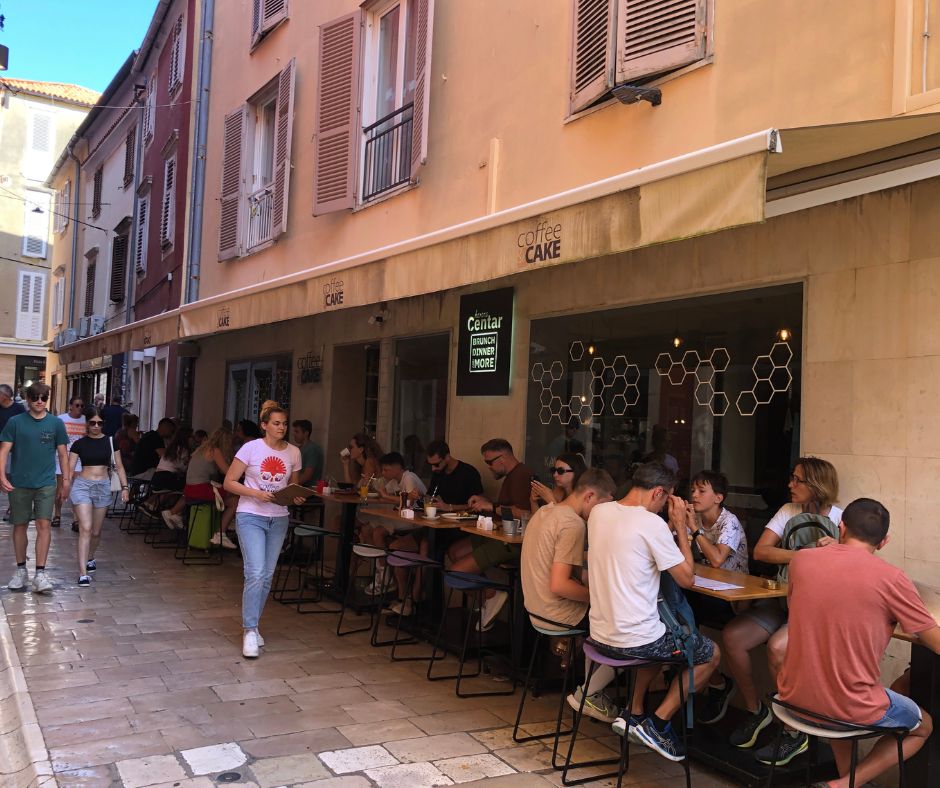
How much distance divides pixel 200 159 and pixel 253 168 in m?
2.45

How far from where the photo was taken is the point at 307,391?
11.0m

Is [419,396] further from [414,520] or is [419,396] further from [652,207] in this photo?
[652,207]

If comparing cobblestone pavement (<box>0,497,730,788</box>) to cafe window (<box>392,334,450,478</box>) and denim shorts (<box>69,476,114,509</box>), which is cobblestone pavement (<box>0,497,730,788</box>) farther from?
cafe window (<box>392,334,450,478</box>)

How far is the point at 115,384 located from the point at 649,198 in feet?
66.0

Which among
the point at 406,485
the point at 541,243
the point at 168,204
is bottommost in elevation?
the point at 406,485

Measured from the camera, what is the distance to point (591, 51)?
604cm

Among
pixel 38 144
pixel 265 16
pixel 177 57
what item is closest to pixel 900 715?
pixel 265 16

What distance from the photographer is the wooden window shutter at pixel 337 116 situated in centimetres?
920

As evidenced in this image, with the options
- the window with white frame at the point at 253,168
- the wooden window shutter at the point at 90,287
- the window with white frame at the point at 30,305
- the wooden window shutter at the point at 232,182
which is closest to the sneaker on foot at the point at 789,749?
the window with white frame at the point at 253,168

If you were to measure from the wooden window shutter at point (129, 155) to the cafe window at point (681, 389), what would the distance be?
16.7m

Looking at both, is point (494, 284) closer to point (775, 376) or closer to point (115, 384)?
point (775, 376)

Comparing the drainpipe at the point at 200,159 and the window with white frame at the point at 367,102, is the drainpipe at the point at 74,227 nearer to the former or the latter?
the drainpipe at the point at 200,159

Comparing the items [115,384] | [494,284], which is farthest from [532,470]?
[115,384]

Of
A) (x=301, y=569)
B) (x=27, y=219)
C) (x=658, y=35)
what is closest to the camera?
(x=658, y=35)
